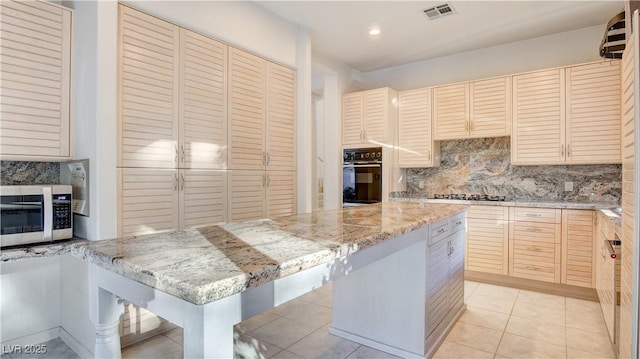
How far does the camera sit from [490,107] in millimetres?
3982

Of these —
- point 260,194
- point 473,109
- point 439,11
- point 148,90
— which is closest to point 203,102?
point 148,90

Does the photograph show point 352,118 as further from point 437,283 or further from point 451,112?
point 437,283

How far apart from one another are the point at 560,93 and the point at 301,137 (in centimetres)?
279

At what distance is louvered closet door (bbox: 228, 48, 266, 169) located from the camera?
3.09 metres

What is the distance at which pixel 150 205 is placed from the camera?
2488 millimetres

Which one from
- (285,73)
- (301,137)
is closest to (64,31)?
(285,73)

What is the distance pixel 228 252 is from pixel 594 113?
155 inches

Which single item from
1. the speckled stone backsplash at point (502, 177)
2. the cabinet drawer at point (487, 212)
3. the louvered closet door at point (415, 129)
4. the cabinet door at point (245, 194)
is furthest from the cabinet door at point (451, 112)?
the cabinet door at point (245, 194)

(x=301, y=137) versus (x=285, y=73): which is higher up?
(x=285, y=73)

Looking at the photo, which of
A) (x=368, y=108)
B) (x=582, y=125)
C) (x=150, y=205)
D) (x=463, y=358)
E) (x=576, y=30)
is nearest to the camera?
(x=463, y=358)

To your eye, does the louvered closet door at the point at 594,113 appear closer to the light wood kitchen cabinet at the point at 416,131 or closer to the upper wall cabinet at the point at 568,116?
the upper wall cabinet at the point at 568,116

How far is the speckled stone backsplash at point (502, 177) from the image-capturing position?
3666mm

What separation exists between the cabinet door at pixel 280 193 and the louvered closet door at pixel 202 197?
21.8 inches

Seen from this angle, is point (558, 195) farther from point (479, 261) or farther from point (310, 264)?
point (310, 264)
